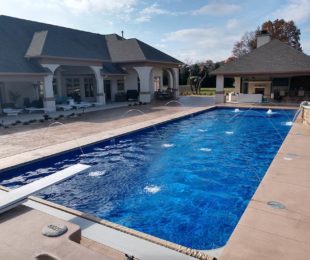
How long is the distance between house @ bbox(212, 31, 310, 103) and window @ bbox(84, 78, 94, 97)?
41.2 feet

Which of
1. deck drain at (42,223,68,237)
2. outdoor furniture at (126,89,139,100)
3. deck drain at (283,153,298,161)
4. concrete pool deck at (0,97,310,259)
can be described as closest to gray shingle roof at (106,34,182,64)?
outdoor furniture at (126,89,139,100)

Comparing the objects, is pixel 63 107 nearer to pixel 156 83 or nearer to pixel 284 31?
pixel 156 83

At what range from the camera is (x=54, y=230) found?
4215mm

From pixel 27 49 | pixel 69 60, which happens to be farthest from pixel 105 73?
pixel 27 49

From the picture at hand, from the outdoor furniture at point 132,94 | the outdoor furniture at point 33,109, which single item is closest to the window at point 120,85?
the outdoor furniture at point 132,94

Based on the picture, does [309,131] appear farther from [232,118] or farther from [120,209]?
[120,209]

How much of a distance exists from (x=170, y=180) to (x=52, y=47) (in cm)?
1768

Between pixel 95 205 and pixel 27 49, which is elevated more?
pixel 27 49

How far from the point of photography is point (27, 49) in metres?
21.5

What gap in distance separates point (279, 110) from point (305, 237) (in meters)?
19.2

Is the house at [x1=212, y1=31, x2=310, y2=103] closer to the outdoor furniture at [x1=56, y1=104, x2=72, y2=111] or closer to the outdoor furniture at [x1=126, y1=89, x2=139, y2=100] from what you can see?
the outdoor furniture at [x1=126, y1=89, x2=139, y2=100]

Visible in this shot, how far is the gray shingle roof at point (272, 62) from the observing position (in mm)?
23250

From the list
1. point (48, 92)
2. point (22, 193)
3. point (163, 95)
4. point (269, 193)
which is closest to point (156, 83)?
point (163, 95)

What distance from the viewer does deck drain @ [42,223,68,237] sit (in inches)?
162
